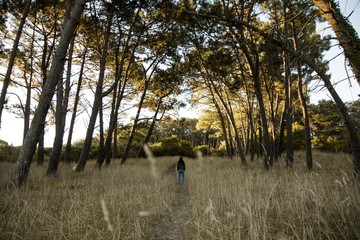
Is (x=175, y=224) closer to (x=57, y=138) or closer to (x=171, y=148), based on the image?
(x=57, y=138)

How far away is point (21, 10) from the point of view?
8.47 meters

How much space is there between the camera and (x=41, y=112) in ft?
18.1

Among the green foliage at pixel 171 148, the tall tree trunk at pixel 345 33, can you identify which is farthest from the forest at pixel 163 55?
the green foliage at pixel 171 148

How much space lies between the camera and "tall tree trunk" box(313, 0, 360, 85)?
2.64 metres

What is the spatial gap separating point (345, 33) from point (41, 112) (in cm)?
674

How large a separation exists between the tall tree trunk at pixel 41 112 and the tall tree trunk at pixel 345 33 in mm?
5842

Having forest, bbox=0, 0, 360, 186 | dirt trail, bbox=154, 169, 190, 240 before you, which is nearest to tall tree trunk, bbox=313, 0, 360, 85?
forest, bbox=0, 0, 360, 186

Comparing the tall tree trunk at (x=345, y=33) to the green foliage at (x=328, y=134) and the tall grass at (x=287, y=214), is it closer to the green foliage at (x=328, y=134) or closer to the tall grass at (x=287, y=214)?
the tall grass at (x=287, y=214)

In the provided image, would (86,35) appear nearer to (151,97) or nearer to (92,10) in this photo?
(92,10)

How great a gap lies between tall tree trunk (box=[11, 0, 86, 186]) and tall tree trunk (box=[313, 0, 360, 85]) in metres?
5.84

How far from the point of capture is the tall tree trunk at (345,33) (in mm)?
2643

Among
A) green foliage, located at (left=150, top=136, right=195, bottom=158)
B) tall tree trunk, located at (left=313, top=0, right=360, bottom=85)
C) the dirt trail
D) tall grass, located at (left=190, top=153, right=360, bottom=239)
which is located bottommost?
the dirt trail

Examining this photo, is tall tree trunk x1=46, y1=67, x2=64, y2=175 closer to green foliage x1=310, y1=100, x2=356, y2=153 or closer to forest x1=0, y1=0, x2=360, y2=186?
forest x1=0, y1=0, x2=360, y2=186

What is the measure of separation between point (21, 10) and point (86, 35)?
8.52ft
